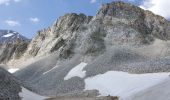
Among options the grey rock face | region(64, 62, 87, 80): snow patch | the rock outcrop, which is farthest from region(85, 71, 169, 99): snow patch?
the rock outcrop

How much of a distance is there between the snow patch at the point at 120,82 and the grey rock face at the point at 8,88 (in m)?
11.7

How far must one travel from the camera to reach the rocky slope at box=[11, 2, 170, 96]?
212ft

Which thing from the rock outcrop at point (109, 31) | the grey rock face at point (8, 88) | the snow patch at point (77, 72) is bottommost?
the grey rock face at point (8, 88)

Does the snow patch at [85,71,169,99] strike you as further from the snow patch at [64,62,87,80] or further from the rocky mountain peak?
the rocky mountain peak

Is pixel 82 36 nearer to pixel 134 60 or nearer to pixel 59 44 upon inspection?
pixel 59 44

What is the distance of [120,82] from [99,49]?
32.3 meters

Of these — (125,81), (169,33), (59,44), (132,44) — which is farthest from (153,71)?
(59,44)

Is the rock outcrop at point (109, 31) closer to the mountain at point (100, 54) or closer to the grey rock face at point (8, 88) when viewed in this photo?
the mountain at point (100, 54)

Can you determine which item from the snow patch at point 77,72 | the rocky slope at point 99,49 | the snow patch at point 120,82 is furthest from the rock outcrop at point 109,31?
the snow patch at point 120,82

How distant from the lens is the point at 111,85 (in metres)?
53.2

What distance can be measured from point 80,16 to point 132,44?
3625cm

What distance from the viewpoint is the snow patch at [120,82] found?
44344 millimetres

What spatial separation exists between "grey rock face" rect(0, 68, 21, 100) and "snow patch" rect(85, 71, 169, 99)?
11.7 metres

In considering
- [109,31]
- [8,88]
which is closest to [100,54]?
[109,31]
